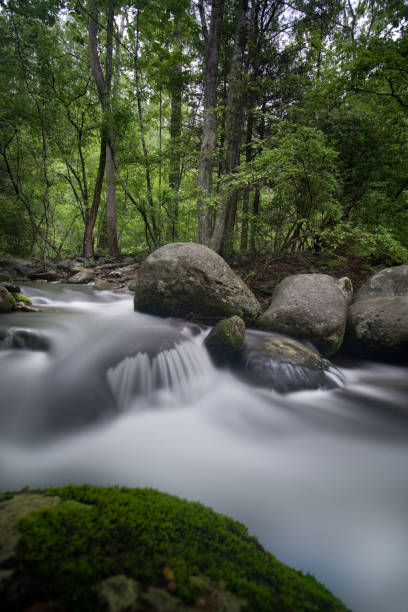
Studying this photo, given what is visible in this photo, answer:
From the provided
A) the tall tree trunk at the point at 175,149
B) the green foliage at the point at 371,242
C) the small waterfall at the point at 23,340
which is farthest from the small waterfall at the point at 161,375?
the tall tree trunk at the point at 175,149

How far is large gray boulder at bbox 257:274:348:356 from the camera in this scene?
4559 millimetres

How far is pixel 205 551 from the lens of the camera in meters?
1.08

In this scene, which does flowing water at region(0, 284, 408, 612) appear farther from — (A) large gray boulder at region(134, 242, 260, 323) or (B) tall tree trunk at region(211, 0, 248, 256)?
(B) tall tree trunk at region(211, 0, 248, 256)

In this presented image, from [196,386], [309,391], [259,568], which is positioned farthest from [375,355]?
[259,568]

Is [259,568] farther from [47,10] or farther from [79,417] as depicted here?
[47,10]

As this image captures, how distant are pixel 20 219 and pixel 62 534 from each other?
42.3 ft

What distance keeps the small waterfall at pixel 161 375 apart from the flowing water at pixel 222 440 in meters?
0.02

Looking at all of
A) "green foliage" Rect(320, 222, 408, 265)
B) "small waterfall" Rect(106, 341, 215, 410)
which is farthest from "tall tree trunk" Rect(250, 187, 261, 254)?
"small waterfall" Rect(106, 341, 215, 410)

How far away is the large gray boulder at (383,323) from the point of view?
435 centimetres

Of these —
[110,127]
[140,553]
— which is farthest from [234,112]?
[140,553]

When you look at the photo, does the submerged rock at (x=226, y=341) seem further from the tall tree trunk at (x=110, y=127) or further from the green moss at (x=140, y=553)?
the tall tree trunk at (x=110, y=127)

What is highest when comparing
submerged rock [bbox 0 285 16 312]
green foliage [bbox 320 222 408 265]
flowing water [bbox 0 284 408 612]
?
green foliage [bbox 320 222 408 265]

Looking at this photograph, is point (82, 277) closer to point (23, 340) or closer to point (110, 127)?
point (110, 127)

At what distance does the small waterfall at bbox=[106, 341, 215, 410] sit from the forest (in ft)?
12.7
